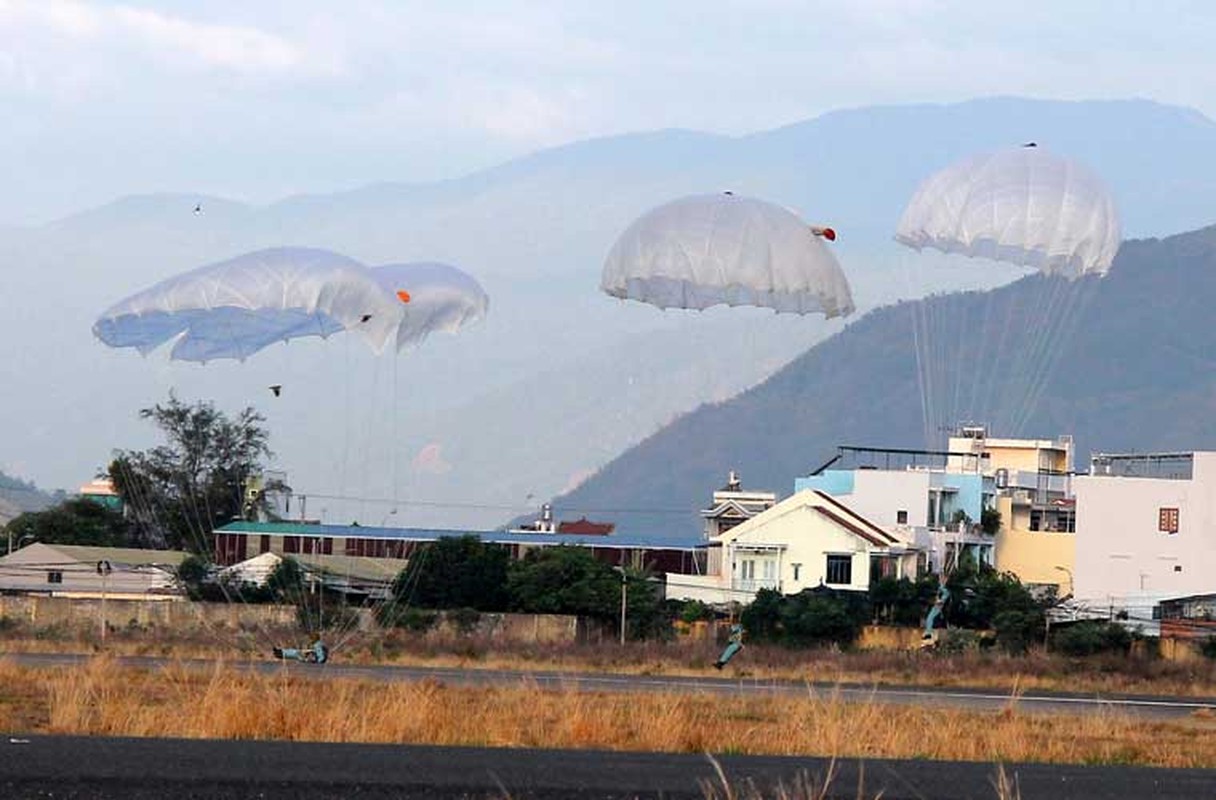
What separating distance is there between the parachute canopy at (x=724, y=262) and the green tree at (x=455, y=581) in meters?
19.0

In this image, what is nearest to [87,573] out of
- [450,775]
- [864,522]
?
[864,522]

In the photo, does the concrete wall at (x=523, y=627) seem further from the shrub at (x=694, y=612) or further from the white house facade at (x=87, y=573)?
the white house facade at (x=87, y=573)

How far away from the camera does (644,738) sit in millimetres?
20438

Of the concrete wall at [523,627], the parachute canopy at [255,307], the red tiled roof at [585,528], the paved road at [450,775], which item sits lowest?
the paved road at [450,775]

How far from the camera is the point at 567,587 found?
5738cm

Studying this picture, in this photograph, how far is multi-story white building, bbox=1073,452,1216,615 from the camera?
66062mm

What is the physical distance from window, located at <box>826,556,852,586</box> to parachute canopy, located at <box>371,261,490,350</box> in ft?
83.9

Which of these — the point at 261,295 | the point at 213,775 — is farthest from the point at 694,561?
the point at 213,775

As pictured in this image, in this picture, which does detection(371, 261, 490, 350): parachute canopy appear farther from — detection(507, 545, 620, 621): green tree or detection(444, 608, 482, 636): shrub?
detection(507, 545, 620, 621): green tree

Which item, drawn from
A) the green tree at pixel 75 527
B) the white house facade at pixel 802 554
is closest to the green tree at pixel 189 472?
the green tree at pixel 75 527

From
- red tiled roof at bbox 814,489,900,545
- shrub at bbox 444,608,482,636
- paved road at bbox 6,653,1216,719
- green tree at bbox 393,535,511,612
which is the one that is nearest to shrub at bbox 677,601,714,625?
green tree at bbox 393,535,511,612

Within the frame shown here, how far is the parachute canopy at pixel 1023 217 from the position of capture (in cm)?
4100

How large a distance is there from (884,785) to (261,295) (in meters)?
21.7

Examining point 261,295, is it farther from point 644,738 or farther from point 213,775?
point 213,775
